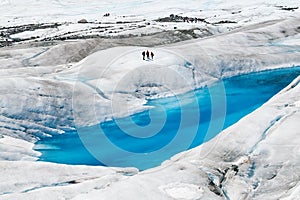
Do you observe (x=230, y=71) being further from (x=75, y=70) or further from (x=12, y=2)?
(x=12, y=2)

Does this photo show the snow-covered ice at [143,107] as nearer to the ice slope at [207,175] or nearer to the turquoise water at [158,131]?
the ice slope at [207,175]

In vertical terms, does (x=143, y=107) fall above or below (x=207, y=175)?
below

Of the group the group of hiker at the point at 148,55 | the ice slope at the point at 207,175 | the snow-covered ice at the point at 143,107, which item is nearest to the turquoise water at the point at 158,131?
the snow-covered ice at the point at 143,107

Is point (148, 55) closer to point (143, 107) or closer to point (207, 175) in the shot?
point (143, 107)

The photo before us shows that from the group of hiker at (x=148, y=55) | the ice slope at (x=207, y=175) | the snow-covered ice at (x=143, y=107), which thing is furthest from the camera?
the group of hiker at (x=148, y=55)

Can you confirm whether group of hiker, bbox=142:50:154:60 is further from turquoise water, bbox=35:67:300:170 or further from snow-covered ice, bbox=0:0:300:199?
turquoise water, bbox=35:67:300:170

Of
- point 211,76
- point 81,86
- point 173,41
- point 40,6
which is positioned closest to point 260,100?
point 211,76

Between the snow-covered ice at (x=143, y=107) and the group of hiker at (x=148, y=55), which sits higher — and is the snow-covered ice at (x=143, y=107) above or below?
below

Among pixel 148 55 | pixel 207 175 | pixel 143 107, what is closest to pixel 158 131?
pixel 143 107

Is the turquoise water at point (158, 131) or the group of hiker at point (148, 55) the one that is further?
the group of hiker at point (148, 55)
